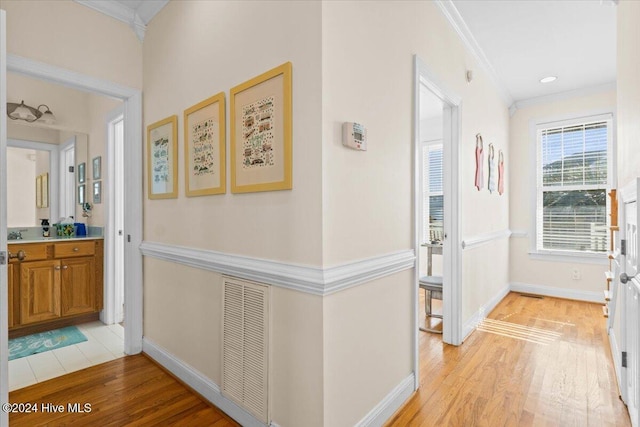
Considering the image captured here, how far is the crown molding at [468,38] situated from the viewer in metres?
2.43

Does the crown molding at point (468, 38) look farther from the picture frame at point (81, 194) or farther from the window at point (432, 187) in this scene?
the picture frame at point (81, 194)

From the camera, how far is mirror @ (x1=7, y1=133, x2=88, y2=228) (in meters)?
3.25

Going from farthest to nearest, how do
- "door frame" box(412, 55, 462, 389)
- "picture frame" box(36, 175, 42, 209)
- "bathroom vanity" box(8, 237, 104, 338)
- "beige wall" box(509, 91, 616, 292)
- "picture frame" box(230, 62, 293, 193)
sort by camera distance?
"beige wall" box(509, 91, 616, 292)
"picture frame" box(36, 175, 42, 209)
"bathroom vanity" box(8, 237, 104, 338)
"door frame" box(412, 55, 462, 389)
"picture frame" box(230, 62, 293, 193)

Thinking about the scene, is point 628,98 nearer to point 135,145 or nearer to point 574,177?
point 574,177

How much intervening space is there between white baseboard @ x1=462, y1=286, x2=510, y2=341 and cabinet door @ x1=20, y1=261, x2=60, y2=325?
3782 mm

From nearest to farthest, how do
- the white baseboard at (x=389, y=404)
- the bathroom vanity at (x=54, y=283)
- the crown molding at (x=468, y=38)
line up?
the white baseboard at (x=389, y=404) < the crown molding at (x=468, y=38) < the bathroom vanity at (x=54, y=283)

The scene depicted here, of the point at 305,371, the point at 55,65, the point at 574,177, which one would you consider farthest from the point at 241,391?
the point at 574,177

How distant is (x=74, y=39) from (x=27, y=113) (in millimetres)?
1491

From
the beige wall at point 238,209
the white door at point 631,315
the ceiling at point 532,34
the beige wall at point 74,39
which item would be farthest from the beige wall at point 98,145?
the white door at point 631,315

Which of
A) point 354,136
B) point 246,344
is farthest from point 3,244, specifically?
point 354,136

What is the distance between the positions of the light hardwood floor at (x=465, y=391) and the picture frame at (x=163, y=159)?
4.20 feet

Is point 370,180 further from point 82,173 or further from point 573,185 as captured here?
point 573,185

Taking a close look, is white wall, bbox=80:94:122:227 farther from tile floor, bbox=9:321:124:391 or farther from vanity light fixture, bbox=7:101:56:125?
tile floor, bbox=9:321:124:391

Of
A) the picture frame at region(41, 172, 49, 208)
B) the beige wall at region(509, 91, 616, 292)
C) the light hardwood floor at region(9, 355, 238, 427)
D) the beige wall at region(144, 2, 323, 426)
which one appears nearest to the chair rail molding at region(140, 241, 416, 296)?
the beige wall at region(144, 2, 323, 426)
